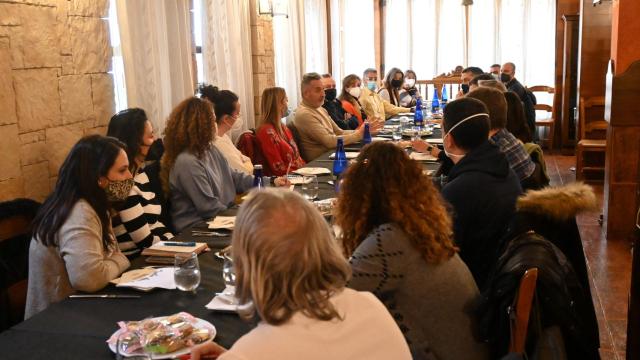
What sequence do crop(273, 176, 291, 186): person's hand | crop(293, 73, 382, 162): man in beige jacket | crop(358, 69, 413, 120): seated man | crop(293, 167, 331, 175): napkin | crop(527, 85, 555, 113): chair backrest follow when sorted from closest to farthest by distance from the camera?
1. crop(273, 176, 291, 186): person's hand
2. crop(293, 167, 331, 175): napkin
3. crop(293, 73, 382, 162): man in beige jacket
4. crop(358, 69, 413, 120): seated man
5. crop(527, 85, 555, 113): chair backrest

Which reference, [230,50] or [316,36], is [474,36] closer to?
[316,36]

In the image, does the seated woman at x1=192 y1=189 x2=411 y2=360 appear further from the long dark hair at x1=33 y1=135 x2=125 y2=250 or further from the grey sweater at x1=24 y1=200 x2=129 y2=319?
the long dark hair at x1=33 y1=135 x2=125 y2=250

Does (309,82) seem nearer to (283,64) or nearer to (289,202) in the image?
(283,64)

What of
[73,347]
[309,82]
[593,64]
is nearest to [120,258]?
[73,347]

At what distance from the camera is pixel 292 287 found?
48.2 inches

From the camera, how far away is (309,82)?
18.4 ft

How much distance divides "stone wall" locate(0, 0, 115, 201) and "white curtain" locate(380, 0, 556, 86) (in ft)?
24.4

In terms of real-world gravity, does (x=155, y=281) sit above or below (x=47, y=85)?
below

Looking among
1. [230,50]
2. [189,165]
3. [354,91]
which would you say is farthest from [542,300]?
[354,91]

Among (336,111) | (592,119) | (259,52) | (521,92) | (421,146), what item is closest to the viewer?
(421,146)

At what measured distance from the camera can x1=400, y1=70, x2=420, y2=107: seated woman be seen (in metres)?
9.23

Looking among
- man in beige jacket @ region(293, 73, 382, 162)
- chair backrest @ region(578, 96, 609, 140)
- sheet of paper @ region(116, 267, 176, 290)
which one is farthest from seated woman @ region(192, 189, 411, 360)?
chair backrest @ region(578, 96, 609, 140)

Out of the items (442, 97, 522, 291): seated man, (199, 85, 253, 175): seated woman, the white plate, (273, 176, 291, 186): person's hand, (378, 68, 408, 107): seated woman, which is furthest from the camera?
(378, 68, 408, 107): seated woman

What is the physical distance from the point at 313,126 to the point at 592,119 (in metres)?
3.80
